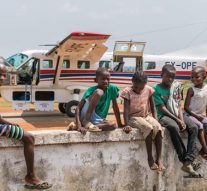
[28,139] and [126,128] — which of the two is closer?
[28,139]

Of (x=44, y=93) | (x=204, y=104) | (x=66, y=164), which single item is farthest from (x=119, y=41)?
(x=66, y=164)

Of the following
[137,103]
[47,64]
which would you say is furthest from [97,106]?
[47,64]

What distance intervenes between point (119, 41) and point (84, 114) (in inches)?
425

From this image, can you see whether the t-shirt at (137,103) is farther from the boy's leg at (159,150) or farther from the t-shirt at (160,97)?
the boy's leg at (159,150)

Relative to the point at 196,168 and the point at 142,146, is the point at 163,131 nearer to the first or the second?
the point at 142,146

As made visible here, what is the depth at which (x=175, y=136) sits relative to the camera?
6207mm

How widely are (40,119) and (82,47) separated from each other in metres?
2.65

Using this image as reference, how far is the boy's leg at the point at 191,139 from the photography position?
621 cm

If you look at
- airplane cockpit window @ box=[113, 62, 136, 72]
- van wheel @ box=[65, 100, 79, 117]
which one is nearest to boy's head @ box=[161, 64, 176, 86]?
van wheel @ box=[65, 100, 79, 117]

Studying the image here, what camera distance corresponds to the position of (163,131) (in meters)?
6.21

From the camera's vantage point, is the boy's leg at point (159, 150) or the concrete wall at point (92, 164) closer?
the concrete wall at point (92, 164)

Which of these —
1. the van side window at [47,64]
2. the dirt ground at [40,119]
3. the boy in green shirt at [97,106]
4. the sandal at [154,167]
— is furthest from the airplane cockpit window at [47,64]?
the sandal at [154,167]

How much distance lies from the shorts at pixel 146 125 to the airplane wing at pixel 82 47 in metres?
7.26

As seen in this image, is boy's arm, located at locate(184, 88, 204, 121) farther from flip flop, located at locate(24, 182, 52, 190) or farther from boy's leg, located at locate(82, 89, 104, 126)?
flip flop, located at locate(24, 182, 52, 190)
